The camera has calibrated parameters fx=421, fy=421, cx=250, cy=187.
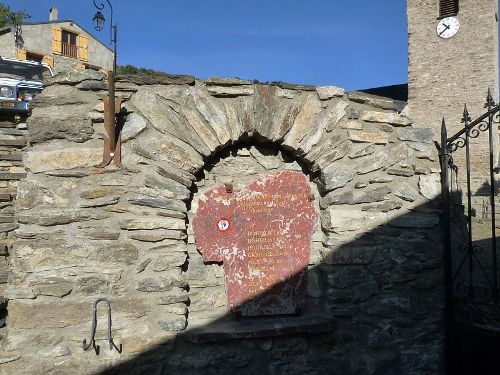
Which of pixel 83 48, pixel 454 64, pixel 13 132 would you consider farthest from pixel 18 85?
pixel 83 48

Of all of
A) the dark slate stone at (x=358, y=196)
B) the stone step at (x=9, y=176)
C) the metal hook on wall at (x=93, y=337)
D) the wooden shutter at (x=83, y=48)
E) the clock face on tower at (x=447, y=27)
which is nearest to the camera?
the metal hook on wall at (x=93, y=337)

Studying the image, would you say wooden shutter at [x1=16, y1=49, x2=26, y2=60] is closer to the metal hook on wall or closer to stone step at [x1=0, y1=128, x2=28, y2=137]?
stone step at [x1=0, y1=128, x2=28, y2=137]

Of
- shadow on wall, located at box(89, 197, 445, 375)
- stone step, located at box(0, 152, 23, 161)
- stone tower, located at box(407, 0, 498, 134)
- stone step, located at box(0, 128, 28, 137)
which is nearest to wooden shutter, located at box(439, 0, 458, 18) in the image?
stone tower, located at box(407, 0, 498, 134)

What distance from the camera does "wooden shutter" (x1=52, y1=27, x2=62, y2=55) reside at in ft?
76.7

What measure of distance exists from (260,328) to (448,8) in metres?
17.5

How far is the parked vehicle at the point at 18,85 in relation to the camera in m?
5.64

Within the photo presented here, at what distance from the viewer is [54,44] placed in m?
23.4

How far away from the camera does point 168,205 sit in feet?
8.81

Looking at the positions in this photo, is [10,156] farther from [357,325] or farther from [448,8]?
[448,8]

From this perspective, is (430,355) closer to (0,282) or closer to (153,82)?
(153,82)

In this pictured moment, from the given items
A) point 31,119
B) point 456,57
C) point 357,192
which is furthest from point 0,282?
point 456,57

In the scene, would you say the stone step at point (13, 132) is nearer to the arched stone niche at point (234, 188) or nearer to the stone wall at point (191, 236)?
the stone wall at point (191, 236)

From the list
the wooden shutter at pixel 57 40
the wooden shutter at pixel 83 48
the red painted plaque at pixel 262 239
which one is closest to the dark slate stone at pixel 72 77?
the red painted plaque at pixel 262 239

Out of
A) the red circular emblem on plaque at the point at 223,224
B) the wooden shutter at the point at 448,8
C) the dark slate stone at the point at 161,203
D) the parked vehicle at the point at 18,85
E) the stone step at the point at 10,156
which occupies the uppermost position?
the wooden shutter at the point at 448,8
